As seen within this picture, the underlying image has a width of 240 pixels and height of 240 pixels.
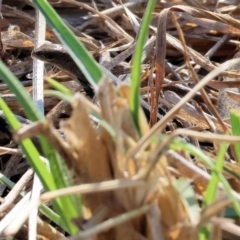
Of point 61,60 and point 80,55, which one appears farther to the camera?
point 61,60

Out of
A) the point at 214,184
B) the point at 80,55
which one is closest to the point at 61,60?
the point at 80,55

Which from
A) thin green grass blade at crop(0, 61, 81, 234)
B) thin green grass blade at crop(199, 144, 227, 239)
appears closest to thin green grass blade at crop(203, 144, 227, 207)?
thin green grass blade at crop(199, 144, 227, 239)

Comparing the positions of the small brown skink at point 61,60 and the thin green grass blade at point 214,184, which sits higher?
the thin green grass blade at point 214,184

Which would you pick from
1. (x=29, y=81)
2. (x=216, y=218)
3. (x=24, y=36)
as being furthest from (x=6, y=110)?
(x=24, y=36)

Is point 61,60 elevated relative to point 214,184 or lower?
lower

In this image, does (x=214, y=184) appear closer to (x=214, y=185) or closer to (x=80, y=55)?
(x=214, y=185)

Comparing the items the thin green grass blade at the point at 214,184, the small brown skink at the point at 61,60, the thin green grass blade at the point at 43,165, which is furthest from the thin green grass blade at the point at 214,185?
the small brown skink at the point at 61,60

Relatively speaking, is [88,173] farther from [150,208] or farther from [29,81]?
[29,81]

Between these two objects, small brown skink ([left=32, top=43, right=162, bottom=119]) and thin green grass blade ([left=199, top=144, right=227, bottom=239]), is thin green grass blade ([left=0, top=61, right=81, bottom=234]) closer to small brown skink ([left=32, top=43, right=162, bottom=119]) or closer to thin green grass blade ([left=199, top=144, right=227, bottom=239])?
thin green grass blade ([left=199, top=144, right=227, bottom=239])

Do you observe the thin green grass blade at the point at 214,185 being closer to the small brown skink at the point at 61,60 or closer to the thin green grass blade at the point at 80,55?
the thin green grass blade at the point at 80,55

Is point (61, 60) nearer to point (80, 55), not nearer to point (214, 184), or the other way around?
point (80, 55)

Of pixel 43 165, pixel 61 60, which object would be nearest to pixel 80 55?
pixel 43 165
